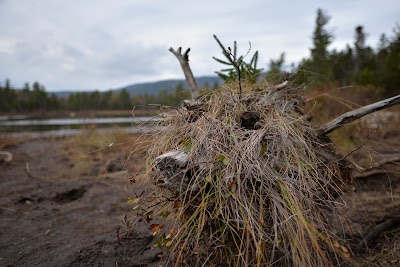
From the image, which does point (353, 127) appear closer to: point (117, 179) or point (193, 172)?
point (117, 179)

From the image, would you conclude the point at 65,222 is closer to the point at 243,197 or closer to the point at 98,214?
the point at 98,214

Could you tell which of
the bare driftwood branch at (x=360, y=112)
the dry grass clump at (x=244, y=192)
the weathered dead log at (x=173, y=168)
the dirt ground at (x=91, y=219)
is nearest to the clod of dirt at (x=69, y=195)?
the dirt ground at (x=91, y=219)

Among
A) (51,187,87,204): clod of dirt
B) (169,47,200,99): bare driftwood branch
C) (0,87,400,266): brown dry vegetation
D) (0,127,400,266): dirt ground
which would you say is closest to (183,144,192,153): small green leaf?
(0,87,400,266): brown dry vegetation

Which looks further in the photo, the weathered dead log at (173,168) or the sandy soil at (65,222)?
the sandy soil at (65,222)

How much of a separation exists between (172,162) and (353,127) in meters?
7.33

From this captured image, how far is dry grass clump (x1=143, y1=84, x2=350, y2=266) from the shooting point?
4.45ft

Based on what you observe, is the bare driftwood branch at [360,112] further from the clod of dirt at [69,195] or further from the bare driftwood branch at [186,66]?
the clod of dirt at [69,195]

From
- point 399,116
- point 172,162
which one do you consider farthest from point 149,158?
point 399,116

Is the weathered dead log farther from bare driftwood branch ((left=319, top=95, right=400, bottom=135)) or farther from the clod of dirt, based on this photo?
the clod of dirt

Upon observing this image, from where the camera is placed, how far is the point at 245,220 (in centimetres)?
134

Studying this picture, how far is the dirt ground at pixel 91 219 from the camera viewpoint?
2.20 metres

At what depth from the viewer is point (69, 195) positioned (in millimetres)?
4289

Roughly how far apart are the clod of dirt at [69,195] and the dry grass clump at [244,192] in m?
2.94

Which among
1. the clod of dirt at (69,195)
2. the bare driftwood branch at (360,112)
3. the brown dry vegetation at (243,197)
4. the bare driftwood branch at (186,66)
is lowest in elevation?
the clod of dirt at (69,195)
